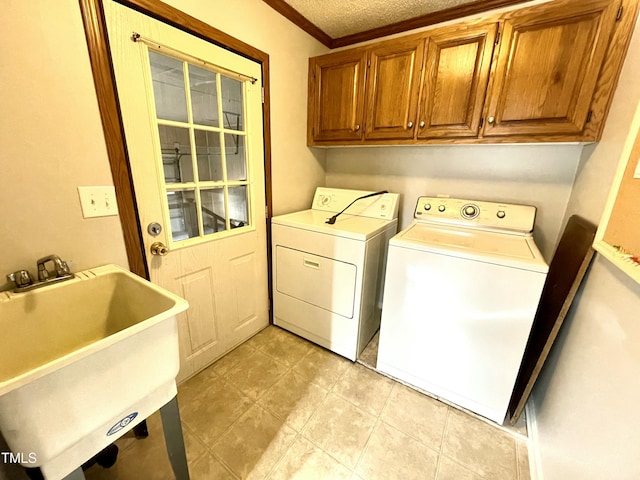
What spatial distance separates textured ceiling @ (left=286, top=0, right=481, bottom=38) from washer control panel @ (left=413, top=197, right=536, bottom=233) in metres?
1.18

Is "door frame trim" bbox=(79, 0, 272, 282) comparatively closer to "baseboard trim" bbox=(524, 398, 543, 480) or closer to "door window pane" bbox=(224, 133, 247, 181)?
"door window pane" bbox=(224, 133, 247, 181)

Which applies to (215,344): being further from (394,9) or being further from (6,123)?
(394,9)

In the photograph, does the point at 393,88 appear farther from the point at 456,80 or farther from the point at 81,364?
the point at 81,364

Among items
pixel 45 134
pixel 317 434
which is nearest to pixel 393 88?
pixel 45 134

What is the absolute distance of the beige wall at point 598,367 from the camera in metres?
0.71

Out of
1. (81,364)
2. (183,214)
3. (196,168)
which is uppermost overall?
(196,168)

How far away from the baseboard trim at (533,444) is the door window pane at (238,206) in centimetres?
193

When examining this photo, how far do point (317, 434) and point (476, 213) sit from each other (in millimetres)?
1610

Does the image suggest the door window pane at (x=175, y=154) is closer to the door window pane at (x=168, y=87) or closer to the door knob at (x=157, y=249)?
the door window pane at (x=168, y=87)

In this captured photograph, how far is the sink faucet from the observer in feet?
3.00

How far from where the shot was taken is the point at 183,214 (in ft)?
4.72

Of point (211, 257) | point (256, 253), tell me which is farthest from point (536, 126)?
point (211, 257)

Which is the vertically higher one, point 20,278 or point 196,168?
point 196,168

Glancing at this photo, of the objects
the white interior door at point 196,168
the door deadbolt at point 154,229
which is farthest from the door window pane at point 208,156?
the door deadbolt at point 154,229
